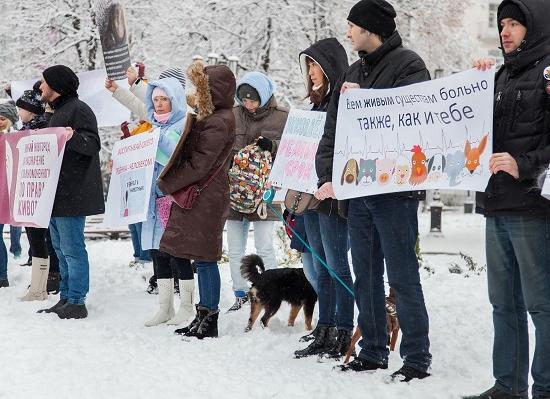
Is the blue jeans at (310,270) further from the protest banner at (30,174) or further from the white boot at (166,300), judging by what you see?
the protest banner at (30,174)

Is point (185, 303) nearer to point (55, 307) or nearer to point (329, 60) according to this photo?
point (55, 307)

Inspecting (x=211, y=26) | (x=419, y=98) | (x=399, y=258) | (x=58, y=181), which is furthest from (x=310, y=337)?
(x=211, y=26)

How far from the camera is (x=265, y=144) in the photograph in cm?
624

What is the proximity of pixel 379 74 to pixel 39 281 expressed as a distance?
4220 mm

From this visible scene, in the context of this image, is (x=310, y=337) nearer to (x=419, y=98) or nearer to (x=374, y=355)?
(x=374, y=355)

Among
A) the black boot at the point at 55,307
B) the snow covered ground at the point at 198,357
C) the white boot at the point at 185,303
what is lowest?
the snow covered ground at the point at 198,357

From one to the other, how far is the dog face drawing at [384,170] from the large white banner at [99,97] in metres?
4.99

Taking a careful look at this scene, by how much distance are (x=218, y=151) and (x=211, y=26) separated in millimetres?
14739

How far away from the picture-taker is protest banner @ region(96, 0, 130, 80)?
660cm

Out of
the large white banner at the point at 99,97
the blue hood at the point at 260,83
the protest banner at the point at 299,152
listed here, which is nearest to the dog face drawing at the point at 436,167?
the protest banner at the point at 299,152

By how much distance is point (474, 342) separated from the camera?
518 centimetres

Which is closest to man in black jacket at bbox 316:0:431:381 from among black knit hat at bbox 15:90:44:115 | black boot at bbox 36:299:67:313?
black boot at bbox 36:299:67:313

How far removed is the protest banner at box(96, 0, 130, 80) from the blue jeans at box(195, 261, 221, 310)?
2.29m

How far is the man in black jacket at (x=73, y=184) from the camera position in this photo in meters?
6.40
